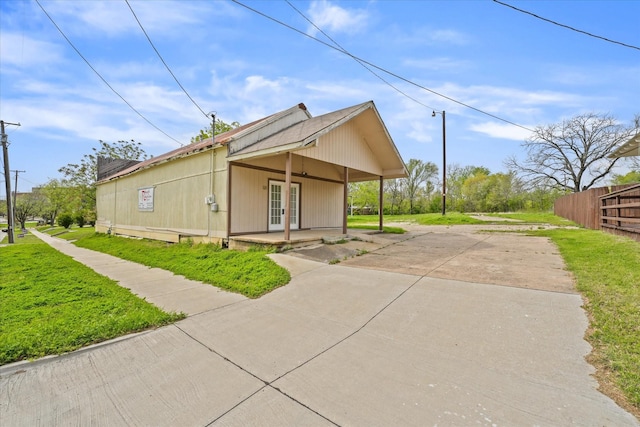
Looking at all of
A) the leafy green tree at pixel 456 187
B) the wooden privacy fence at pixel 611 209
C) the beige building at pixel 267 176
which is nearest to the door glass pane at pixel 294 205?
the beige building at pixel 267 176

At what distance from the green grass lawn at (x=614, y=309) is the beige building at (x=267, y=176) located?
5.95m

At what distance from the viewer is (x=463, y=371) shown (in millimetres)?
2367

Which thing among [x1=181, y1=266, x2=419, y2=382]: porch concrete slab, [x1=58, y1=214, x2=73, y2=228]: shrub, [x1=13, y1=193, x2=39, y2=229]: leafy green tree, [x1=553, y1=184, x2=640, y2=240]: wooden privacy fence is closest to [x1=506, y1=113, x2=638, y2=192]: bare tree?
[x1=553, y1=184, x2=640, y2=240]: wooden privacy fence

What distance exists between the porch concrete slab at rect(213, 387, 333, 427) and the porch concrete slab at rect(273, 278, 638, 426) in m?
0.08

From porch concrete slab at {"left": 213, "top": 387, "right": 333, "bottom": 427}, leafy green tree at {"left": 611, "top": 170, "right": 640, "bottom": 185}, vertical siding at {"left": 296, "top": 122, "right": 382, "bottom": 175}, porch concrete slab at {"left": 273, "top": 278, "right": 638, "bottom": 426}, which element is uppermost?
leafy green tree at {"left": 611, "top": 170, "right": 640, "bottom": 185}

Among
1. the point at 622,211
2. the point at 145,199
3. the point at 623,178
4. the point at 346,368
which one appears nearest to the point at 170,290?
the point at 346,368

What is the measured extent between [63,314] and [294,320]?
3.14m

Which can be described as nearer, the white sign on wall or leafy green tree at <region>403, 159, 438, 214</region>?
the white sign on wall

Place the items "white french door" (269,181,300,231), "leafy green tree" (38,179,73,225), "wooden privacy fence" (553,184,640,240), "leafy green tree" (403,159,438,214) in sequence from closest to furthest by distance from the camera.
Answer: "wooden privacy fence" (553,184,640,240) → "white french door" (269,181,300,231) → "leafy green tree" (38,179,73,225) → "leafy green tree" (403,159,438,214)

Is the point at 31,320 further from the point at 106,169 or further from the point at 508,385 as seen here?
the point at 106,169

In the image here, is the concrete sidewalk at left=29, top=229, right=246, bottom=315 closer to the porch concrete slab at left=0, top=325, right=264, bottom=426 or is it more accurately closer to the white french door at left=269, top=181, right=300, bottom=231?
the porch concrete slab at left=0, top=325, right=264, bottom=426

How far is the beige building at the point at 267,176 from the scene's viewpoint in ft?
28.0

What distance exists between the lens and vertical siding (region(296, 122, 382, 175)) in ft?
28.3

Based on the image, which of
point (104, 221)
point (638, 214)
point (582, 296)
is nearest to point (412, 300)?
point (582, 296)
